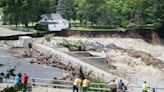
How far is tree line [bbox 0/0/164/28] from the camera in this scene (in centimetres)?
8756

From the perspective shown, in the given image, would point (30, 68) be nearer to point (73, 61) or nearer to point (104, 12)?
point (73, 61)

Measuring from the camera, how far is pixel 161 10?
90312mm

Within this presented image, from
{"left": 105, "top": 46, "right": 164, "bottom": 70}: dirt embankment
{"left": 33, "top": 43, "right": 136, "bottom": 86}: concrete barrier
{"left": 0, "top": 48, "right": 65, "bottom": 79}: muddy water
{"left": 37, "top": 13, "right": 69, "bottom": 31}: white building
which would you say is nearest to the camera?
{"left": 33, "top": 43, "right": 136, "bottom": 86}: concrete barrier

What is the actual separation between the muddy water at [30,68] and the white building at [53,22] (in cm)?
3398

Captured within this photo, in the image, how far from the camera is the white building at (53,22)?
295ft

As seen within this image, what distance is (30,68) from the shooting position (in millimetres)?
47844

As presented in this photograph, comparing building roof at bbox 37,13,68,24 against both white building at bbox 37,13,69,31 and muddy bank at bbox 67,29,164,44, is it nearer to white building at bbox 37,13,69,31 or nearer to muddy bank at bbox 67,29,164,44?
white building at bbox 37,13,69,31

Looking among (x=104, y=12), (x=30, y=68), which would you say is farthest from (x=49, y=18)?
(x=30, y=68)

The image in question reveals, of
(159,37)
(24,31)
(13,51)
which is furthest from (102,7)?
(13,51)

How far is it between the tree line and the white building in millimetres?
2210

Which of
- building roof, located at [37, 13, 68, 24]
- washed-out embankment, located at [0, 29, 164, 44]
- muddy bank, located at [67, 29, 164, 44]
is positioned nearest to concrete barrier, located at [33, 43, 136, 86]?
washed-out embankment, located at [0, 29, 164, 44]

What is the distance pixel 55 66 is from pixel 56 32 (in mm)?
35878

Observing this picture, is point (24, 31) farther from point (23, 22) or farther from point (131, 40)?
point (131, 40)

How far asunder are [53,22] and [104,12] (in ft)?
39.5
